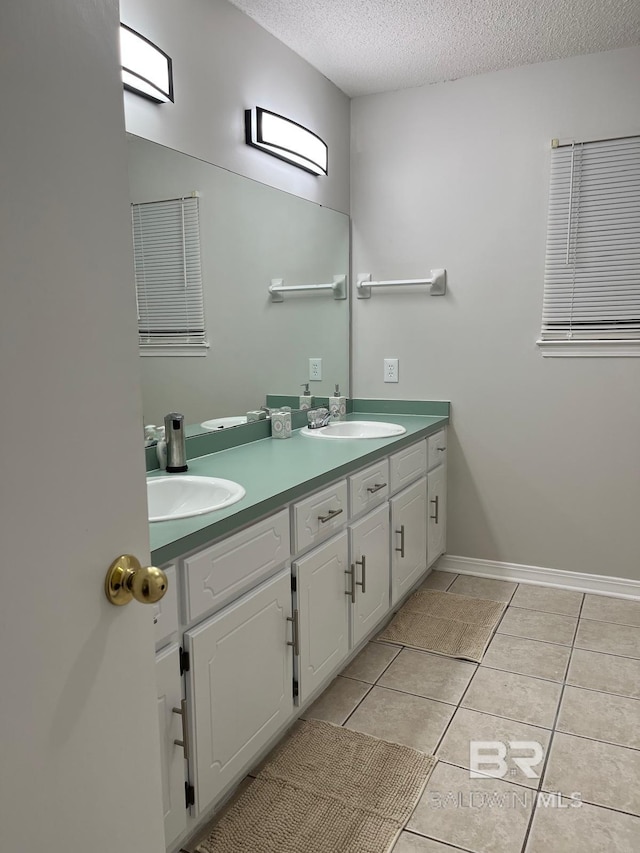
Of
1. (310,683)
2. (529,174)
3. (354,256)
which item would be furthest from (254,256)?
(310,683)

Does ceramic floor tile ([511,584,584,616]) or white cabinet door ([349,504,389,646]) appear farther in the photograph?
ceramic floor tile ([511,584,584,616])

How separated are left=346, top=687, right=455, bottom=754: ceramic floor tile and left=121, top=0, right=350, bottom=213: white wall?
6.61 feet

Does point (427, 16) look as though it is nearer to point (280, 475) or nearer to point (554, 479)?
point (280, 475)

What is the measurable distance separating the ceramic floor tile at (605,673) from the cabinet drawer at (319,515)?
107cm

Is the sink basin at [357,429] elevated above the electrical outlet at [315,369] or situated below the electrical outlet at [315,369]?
below

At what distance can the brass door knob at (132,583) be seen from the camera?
2.47 feet

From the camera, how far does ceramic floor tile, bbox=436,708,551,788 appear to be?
1.88m

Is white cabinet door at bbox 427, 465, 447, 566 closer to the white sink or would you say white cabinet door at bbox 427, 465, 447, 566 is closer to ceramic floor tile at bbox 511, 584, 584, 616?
ceramic floor tile at bbox 511, 584, 584, 616

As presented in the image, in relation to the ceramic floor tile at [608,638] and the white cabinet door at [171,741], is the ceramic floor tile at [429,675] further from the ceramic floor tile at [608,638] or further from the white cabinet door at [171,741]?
the white cabinet door at [171,741]

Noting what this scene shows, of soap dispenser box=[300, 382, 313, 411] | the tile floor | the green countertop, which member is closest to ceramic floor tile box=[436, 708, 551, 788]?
the tile floor

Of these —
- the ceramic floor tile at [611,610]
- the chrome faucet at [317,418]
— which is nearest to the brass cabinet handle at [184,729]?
the chrome faucet at [317,418]

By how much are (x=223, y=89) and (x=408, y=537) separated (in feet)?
6.42

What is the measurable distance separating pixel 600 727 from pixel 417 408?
173 centimetres

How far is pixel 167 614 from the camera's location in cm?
142
